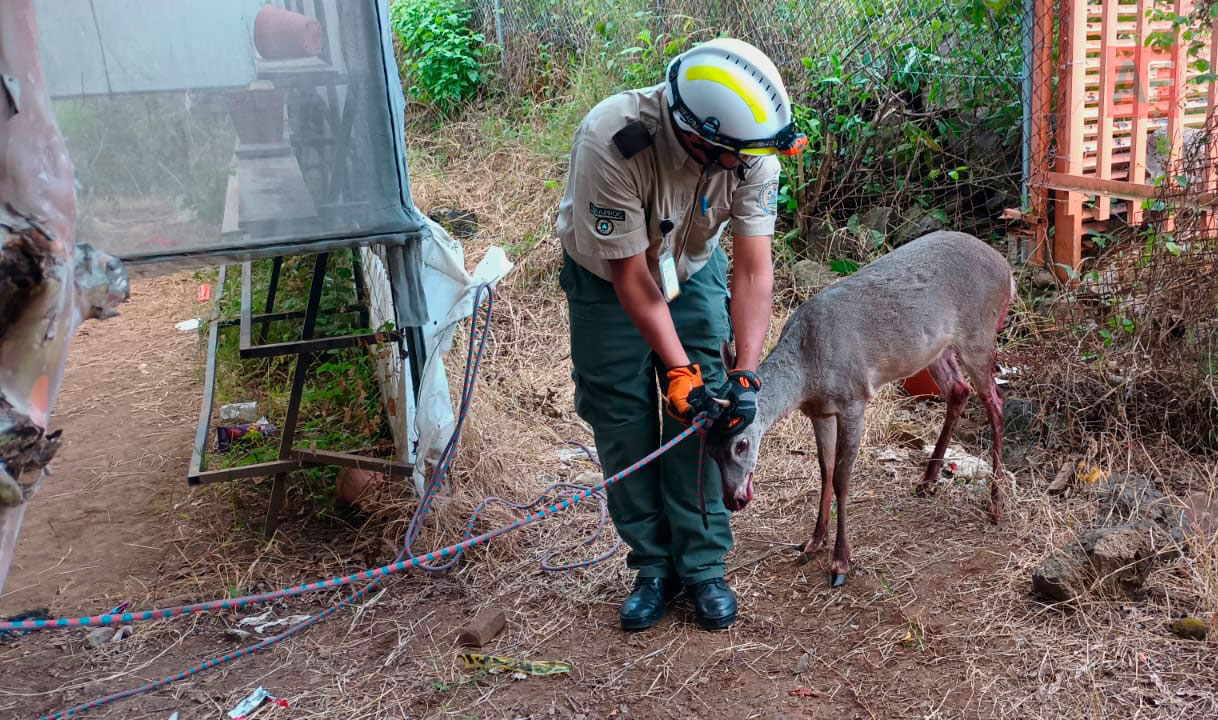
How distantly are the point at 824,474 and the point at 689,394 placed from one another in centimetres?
128

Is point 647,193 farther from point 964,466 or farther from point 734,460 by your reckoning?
point 964,466

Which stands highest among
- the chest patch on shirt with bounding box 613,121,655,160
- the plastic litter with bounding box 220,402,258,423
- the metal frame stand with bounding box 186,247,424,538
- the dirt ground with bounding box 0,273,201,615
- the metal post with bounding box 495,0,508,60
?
the metal post with bounding box 495,0,508,60

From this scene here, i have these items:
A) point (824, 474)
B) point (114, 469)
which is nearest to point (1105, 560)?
point (824, 474)

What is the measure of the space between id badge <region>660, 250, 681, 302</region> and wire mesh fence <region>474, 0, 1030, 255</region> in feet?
11.9

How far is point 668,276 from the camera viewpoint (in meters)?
3.59

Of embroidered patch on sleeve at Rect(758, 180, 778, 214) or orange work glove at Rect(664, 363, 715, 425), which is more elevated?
embroidered patch on sleeve at Rect(758, 180, 778, 214)

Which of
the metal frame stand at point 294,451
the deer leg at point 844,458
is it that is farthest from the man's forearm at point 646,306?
the metal frame stand at point 294,451

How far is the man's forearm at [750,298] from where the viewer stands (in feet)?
12.3

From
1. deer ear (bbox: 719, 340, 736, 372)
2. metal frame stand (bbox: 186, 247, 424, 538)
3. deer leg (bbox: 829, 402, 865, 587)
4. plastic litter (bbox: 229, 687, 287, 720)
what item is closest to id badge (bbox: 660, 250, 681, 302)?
deer ear (bbox: 719, 340, 736, 372)

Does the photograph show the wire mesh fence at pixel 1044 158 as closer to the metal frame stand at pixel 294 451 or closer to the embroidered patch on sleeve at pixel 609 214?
the embroidered patch on sleeve at pixel 609 214

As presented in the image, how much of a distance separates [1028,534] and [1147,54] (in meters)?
3.18

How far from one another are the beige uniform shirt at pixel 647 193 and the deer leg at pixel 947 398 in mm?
1819

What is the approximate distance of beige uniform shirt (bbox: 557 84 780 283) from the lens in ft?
11.1

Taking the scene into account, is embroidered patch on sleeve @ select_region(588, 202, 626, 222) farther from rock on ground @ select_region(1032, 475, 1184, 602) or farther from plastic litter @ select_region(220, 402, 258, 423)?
plastic litter @ select_region(220, 402, 258, 423)
